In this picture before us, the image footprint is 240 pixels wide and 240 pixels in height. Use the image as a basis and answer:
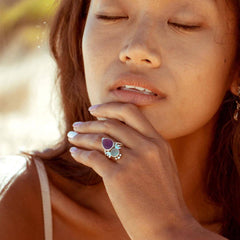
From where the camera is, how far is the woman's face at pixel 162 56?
8.71ft

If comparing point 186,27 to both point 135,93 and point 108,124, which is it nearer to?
point 135,93

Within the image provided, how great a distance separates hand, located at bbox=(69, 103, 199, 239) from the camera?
2.43m

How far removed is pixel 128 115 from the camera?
254 cm

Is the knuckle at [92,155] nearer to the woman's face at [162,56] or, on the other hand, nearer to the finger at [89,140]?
the finger at [89,140]

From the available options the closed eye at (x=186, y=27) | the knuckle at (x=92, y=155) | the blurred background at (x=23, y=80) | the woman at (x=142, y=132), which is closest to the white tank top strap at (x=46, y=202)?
the woman at (x=142, y=132)

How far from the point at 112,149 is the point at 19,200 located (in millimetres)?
565

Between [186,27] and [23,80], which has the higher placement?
[23,80]

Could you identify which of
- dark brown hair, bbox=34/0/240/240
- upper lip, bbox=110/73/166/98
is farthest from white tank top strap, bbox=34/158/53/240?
upper lip, bbox=110/73/166/98

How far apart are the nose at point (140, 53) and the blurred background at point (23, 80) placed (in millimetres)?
3065

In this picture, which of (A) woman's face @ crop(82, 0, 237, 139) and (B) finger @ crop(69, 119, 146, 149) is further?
(A) woman's face @ crop(82, 0, 237, 139)

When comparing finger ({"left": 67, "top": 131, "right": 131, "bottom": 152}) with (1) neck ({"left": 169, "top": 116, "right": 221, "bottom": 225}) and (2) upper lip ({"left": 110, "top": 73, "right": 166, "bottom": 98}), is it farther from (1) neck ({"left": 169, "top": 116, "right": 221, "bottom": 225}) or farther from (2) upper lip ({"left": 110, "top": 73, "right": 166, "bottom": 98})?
(1) neck ({"left": 169, "top": 116, "right": 221, "bottom": 225})

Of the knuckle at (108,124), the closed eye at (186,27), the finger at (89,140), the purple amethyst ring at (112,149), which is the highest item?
the closed eye at (186,27)

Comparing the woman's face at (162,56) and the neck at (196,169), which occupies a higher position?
the woman's face at (162,56)

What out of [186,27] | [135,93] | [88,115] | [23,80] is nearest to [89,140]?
[135,93]
